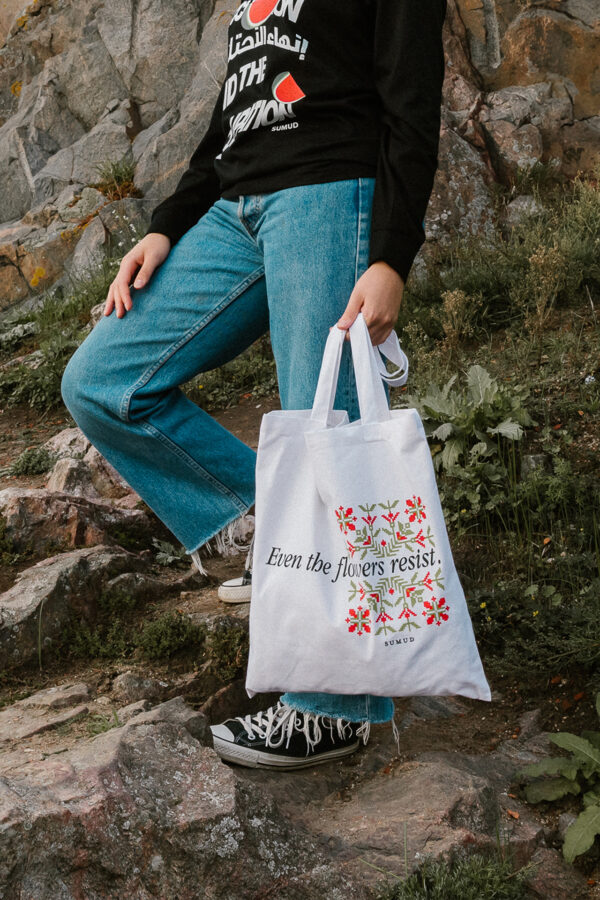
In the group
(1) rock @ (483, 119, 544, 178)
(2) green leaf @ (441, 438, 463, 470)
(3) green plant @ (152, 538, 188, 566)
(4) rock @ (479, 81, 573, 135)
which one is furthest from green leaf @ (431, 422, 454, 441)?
(4) rock @ (479, 81, 573, 135)

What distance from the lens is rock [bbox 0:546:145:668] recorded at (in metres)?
2.63

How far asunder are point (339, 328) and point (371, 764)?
124cm

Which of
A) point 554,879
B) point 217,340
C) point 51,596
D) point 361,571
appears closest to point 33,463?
point 51,596

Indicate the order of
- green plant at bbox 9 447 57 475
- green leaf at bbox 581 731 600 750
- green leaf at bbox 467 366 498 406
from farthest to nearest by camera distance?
green plant at bbox 9 447 57 475, green leaf at bbox 467 366 498 406, green leaf at bbox 581 731 600 750

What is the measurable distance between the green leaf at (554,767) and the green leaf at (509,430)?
1505 millimetres

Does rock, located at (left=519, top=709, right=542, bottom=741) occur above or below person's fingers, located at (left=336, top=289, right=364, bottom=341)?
below

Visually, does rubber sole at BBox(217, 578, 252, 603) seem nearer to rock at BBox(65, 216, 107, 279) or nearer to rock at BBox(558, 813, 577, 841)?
rock at BBox(558, 813, 577, 841)

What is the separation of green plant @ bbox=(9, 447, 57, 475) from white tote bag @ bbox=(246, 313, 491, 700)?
11.0 feet

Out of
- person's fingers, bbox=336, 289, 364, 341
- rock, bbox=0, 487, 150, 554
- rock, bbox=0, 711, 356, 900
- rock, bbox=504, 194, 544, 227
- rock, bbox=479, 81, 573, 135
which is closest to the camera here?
rock, bbox=0, 711, 356, 900

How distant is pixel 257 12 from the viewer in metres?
2.19

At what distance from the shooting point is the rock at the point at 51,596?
2.63 m

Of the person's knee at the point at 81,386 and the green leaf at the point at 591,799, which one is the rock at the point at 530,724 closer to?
the green leaf at the point at 591,799

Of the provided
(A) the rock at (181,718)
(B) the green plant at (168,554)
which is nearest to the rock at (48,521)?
(B) the green plant at (168,554)

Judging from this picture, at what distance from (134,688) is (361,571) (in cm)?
99
